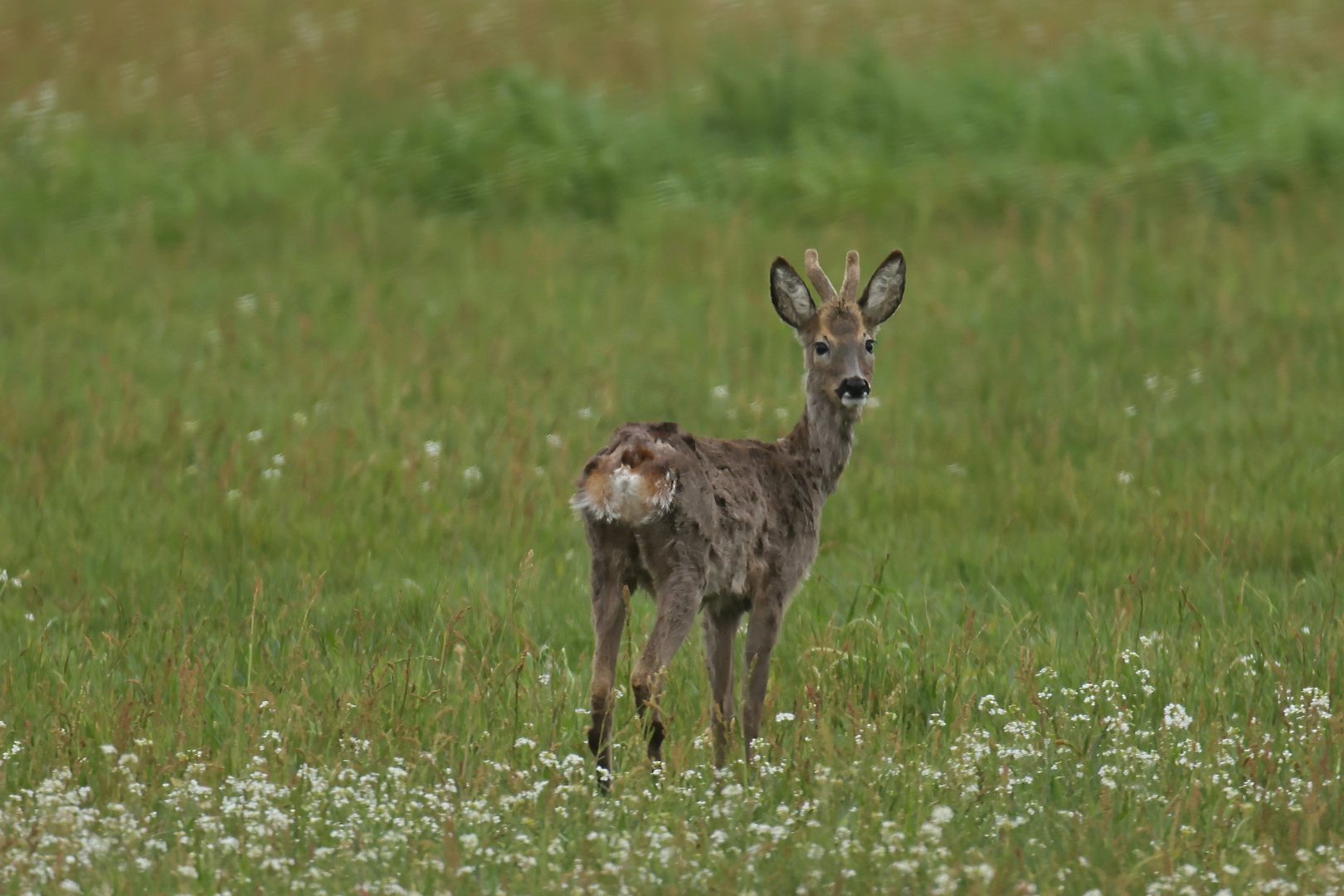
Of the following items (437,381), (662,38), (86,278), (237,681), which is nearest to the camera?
(237,681)

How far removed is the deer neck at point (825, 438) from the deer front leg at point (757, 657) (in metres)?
0.71

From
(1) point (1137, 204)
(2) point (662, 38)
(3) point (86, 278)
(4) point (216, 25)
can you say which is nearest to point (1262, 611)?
Result: (1) point (1137, 204)

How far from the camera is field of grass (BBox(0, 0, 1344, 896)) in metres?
5.03

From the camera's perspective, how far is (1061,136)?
53.9 feet

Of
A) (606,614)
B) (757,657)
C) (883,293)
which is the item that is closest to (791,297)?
(883,293)

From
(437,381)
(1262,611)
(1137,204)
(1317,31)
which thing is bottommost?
(1262,611)

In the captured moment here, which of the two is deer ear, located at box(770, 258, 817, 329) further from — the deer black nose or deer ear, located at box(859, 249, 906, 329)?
the deer black nose

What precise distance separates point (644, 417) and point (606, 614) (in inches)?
197

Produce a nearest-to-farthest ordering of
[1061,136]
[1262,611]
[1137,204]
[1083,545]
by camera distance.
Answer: [1262,611], [1083,545], [1137,204], [1061,136]

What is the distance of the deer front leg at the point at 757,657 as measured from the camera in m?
6.07

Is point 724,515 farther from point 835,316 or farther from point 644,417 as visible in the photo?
point 644,417

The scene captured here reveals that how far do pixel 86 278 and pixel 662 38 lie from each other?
7.68 meters

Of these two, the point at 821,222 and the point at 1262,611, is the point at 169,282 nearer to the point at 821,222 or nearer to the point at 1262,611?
the point at 821,222

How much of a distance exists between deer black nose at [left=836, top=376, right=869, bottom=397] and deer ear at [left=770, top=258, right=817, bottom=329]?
0.42 m
